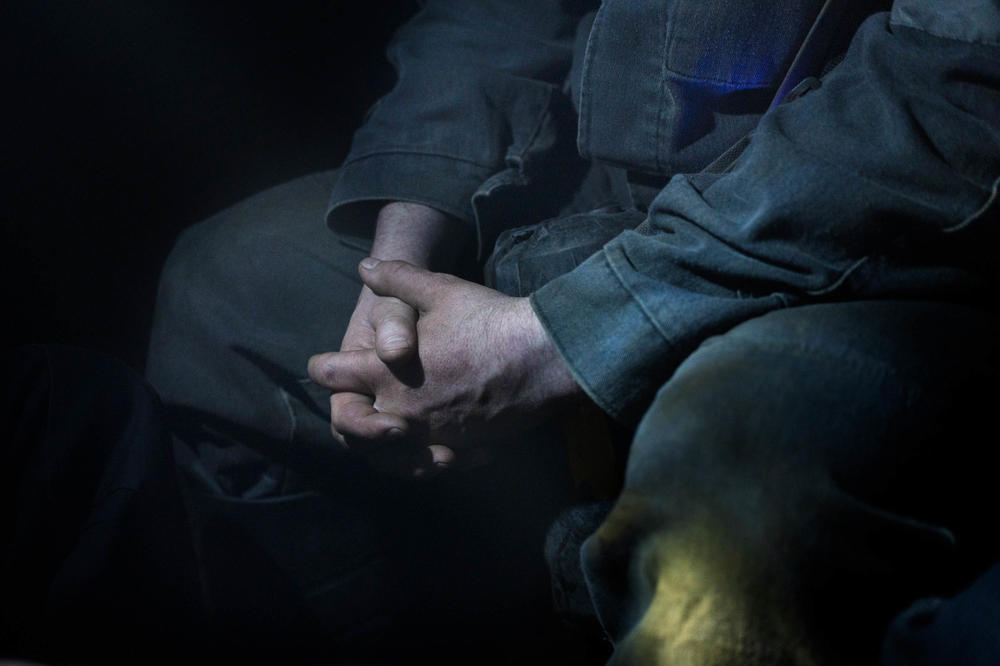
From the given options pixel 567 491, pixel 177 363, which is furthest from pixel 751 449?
pixel 177 363

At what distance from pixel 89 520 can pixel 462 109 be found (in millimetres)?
734

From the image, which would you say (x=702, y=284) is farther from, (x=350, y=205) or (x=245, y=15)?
(x=245, y=15)

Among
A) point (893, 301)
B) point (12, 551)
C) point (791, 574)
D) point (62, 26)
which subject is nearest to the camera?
point (791, 574)

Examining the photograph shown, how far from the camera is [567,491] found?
2.87 feet

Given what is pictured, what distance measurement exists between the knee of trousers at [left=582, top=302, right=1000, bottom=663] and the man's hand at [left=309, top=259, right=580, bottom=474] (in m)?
0.22

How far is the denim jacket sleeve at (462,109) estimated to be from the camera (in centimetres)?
95

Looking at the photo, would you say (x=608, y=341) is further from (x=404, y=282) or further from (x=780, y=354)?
(x=404, y=282)

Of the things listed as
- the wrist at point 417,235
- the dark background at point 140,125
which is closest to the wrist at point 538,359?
the wrist at point 417,235

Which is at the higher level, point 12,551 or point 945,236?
point 945,236

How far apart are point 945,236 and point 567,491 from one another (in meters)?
0.53

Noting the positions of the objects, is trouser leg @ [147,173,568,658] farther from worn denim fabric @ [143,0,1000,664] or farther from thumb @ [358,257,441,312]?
thumb @ [358,257,441,312]

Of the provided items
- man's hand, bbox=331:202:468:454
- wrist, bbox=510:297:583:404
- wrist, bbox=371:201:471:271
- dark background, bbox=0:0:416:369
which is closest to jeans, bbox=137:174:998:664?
wrist, bbox=510:297:583:404

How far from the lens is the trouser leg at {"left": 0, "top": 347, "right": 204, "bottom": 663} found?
72 cm

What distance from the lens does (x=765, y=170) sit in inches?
23.3
